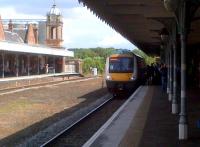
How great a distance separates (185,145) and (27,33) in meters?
98.6

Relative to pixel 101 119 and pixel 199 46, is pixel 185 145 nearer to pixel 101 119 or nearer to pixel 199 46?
pixel 101 119

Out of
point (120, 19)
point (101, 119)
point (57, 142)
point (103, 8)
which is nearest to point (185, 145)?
point (57, 142)

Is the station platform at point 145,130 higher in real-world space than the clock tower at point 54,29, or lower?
lower

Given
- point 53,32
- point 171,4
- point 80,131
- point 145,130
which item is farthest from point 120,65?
point 53,32

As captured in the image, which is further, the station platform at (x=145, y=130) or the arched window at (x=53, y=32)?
the arched window at (x=53, y=32)

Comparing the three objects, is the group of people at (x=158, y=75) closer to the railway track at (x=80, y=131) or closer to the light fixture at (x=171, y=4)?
the railway track at (x=80, y=131)

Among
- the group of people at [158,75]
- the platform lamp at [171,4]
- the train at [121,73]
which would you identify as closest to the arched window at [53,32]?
the group of people at [158,75]

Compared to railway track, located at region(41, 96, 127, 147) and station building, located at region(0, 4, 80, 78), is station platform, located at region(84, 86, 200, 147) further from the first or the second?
station building, located at region(0, 4, 80, 78)

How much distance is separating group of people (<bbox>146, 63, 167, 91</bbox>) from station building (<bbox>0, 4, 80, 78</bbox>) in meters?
15.5

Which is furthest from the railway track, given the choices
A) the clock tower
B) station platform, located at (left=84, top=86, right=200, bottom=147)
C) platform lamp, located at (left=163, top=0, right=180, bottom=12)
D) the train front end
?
the clock tower

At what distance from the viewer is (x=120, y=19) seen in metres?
24.5

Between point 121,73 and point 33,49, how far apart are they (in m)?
38.5

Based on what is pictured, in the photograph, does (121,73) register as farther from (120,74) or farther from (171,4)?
(171,4)

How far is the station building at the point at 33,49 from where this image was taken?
218 ft
